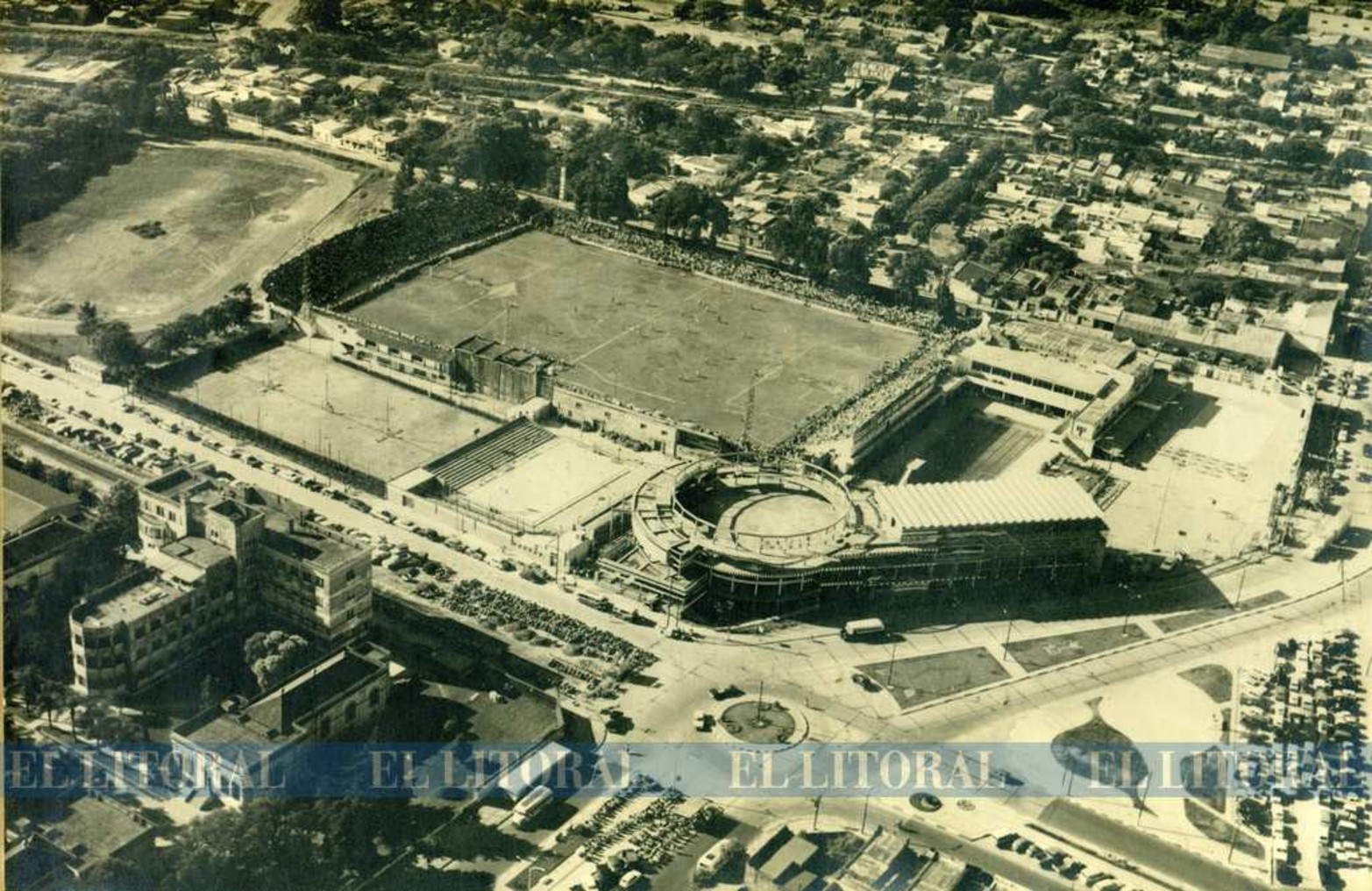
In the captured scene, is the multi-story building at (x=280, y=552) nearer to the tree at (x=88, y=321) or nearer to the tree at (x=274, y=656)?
the tree at (x=274, y=656)

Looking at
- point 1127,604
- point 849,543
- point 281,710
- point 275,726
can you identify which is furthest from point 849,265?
point 275,726

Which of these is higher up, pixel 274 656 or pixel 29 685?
pixel 274 656

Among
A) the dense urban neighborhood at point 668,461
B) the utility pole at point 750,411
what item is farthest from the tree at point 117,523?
the utility pole at point 750,411

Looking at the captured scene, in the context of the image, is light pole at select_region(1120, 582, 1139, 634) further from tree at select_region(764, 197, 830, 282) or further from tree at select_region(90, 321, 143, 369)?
tree at select_region(90, 321, 143, 369)

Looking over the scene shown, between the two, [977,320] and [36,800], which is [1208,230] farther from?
[36,800]

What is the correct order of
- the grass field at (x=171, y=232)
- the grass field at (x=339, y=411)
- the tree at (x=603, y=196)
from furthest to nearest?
the tree at (x=603, y=196) < the grass field at (x=171, y=232) < the grass field at (x=339, y=411)

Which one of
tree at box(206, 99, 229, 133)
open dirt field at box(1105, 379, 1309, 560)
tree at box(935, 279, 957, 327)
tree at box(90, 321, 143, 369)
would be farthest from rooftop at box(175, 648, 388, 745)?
tree at box(206, 99, 229, 133)

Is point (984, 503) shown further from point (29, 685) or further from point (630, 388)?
point (29, 685)

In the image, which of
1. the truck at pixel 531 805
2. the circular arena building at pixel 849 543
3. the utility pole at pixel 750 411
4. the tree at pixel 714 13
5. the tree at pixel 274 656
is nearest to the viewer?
the truck at pixel 531 805
